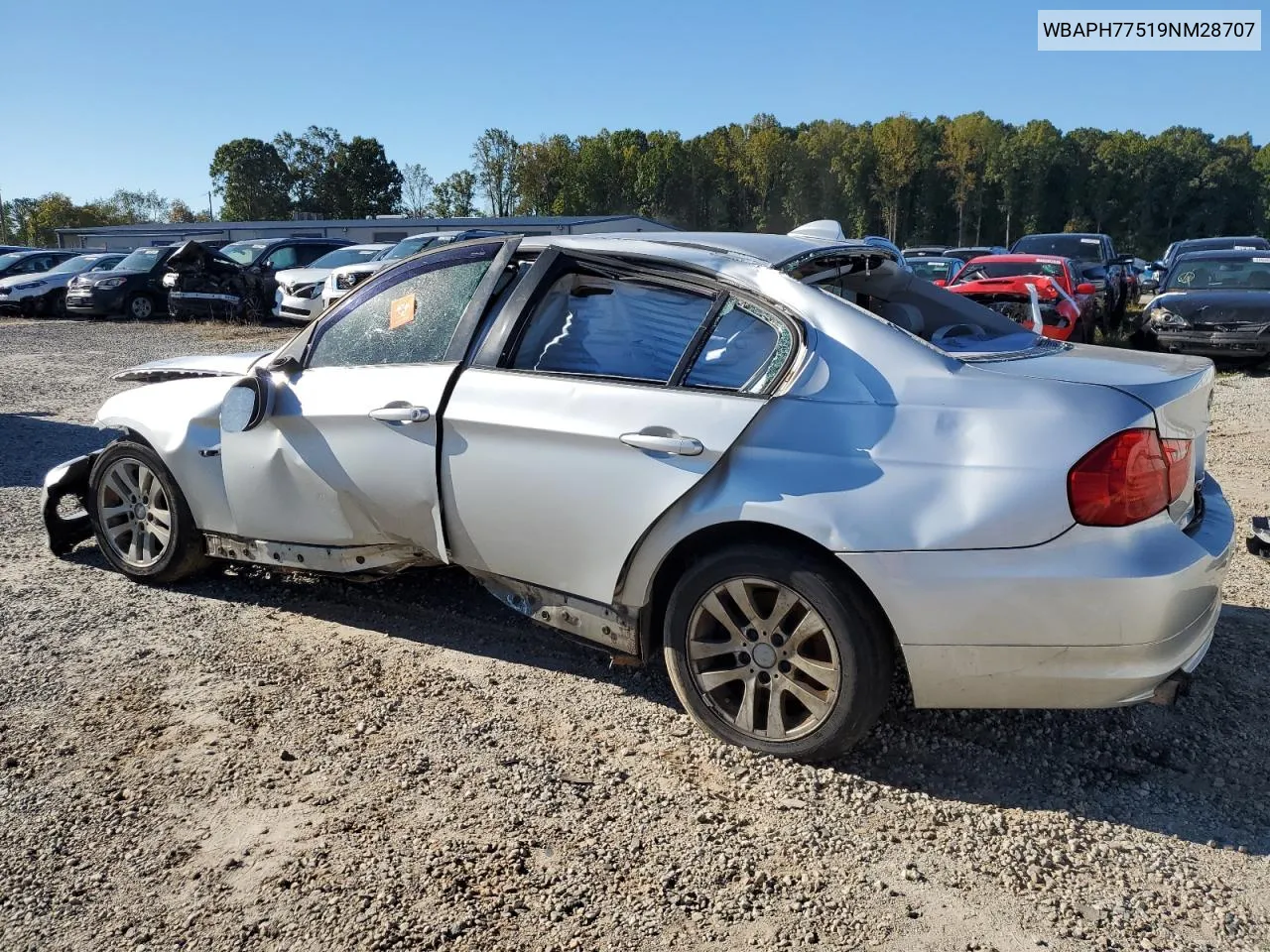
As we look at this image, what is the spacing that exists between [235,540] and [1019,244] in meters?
19.4

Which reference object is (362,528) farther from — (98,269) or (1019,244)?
(98,269)

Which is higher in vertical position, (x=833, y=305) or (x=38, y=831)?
(x=833, y=305)

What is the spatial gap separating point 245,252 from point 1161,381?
71.4 ft

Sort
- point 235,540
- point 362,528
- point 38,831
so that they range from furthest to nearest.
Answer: point 235,540 → point 362,528 → point 38,831

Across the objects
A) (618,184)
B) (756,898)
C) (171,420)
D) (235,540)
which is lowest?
(756,898)

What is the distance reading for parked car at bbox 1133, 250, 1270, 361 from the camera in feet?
38.2

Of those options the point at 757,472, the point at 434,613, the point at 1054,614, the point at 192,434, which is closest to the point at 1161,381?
the point at 1054,614

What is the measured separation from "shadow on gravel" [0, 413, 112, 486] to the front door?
3898 mm

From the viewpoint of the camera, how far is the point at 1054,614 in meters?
2.71

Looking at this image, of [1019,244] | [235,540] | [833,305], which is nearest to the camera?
[833,305]

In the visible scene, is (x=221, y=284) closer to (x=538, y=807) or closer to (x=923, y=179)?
(x=538, y=807)

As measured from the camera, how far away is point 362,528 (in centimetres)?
389

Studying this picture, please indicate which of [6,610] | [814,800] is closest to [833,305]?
[814,800]

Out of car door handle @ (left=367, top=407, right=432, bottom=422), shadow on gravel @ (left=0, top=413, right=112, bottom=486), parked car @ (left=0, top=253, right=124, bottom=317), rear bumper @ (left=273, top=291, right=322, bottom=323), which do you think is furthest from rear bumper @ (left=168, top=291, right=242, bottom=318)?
car door handle @ (left=367, top=407, right=432, bottom=422)
